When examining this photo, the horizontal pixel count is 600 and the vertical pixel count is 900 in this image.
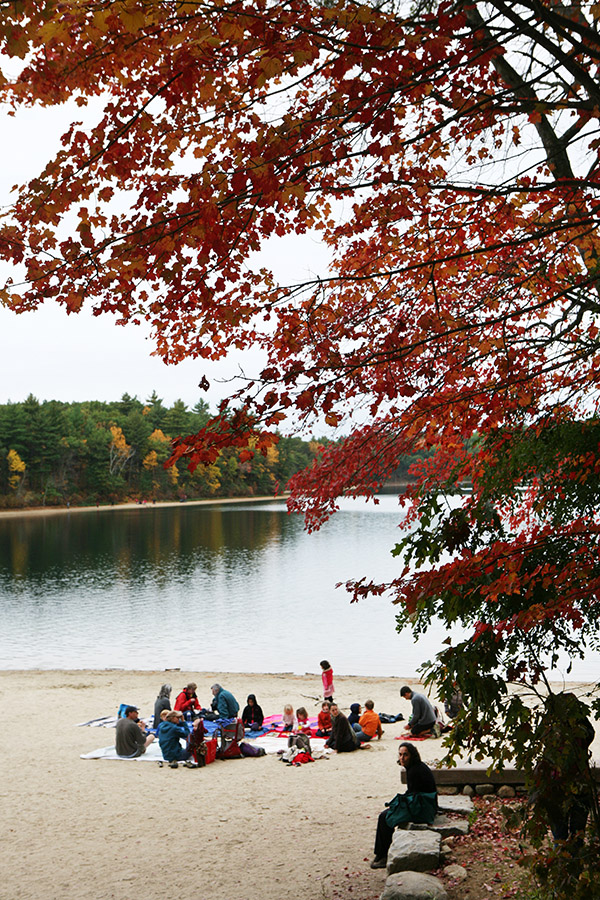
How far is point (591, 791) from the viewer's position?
4289 millimetres

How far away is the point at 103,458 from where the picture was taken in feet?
306

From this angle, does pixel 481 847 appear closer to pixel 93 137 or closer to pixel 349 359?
pixel 349 359

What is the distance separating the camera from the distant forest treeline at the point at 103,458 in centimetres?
8506

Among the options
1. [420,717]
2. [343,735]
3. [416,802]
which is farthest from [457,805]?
[420,717]

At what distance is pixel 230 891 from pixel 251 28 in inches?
271

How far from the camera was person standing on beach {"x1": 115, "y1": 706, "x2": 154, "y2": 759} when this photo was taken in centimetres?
1218

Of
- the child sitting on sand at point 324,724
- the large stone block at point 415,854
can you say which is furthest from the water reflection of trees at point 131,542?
the large stone block at point 415,854

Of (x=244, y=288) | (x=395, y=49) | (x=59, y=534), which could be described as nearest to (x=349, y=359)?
(x=244, y=288)

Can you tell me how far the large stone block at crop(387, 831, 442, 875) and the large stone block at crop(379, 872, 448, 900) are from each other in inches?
21.5

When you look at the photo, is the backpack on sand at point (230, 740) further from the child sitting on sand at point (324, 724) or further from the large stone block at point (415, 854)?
the large stone block at point (415, 854)

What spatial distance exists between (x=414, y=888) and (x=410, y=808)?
1.57 m

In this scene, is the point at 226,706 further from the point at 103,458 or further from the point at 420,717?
the point at 103,458

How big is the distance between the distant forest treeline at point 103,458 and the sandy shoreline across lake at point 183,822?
63617 mm

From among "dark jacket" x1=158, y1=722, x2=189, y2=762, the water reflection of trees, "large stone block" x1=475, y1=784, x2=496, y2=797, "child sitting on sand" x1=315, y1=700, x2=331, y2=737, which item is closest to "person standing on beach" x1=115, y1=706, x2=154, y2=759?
"dark jacket" x1=158, y1=722, x2=189, y2=762
